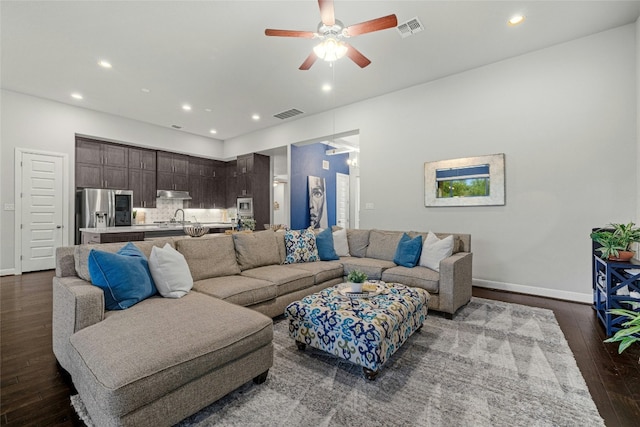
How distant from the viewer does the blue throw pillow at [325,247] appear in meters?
3.96

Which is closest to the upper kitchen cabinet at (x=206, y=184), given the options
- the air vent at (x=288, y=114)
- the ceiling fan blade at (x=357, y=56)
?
the air vent at (x=288, y=114)

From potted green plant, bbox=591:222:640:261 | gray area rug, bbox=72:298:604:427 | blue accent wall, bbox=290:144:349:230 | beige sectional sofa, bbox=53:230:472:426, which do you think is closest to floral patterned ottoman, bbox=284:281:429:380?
gray area rug, bbox=72:298:604:427

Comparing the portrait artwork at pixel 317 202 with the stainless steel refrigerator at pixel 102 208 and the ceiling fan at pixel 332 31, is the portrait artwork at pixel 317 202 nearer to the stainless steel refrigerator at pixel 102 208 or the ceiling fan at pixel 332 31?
the stainless steel refrigerator at pixel 102 208

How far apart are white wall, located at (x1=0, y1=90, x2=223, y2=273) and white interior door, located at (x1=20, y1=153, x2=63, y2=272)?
0.15 meters

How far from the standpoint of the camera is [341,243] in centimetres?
429

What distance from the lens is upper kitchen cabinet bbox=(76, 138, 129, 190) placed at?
5.95 m

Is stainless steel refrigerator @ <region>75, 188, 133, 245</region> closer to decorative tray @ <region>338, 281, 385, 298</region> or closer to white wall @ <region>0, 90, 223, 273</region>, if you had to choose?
white wall @ <region>0, 90, 223, 273</region>

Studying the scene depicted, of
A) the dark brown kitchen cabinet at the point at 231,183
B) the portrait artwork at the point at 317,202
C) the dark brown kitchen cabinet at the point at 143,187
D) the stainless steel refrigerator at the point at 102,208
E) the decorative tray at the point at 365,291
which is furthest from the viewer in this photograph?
the dark brown kitchen cabinet at the point at 231,183

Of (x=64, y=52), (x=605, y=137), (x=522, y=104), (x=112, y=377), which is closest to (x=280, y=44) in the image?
(x=64, y=52)

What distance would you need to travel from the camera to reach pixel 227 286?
258 centimetres

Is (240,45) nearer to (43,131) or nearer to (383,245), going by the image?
(383,245)

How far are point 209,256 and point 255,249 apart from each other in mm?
591

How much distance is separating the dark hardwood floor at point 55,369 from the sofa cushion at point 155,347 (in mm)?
419

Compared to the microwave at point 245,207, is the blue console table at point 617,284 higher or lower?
lower
